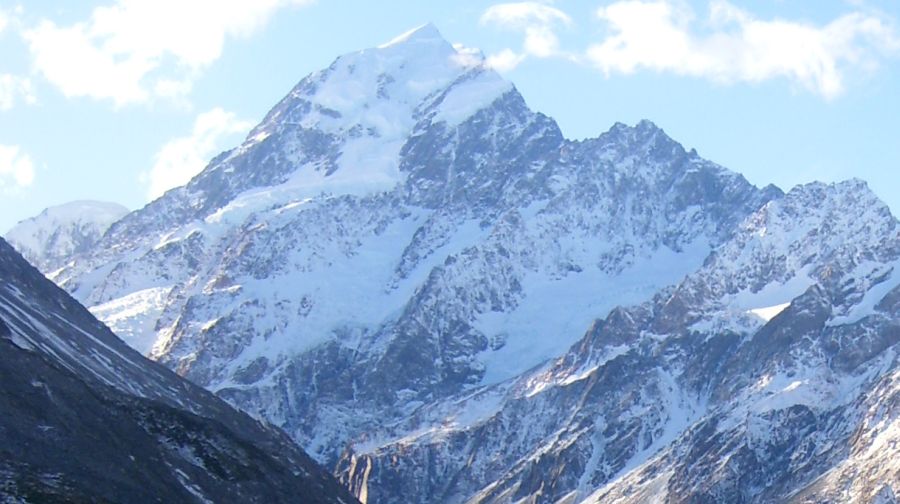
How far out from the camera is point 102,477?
198 m

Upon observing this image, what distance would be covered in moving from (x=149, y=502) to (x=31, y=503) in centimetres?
3014

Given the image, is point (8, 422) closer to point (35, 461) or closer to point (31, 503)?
point (35, 461)

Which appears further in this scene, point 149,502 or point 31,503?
point 149,502

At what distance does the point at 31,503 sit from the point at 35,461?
82.6 ft

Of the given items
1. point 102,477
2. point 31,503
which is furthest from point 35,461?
point 31,503

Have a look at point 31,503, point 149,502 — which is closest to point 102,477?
point 149,502

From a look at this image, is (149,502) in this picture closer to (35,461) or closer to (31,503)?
(35,461)

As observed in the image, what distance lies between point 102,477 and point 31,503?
2965 centimetres

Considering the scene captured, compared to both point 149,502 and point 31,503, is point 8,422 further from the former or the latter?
point 31,503

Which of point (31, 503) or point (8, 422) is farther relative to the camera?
point (8, 422)

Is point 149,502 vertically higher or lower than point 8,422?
lower

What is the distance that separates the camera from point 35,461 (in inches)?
7589

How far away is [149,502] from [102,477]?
4947 mm

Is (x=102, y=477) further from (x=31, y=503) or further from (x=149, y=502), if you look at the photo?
(x=31, y=503)
